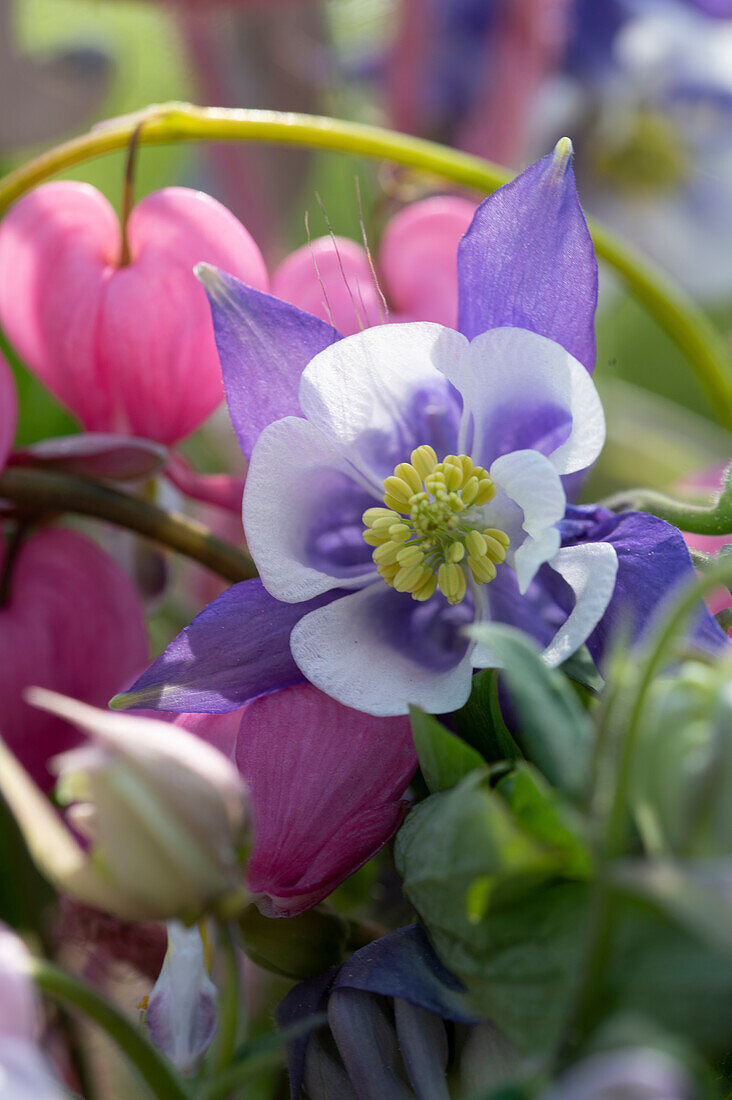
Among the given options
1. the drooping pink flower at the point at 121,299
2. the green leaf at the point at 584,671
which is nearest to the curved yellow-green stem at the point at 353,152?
the drooping pink flower at the point at 121,299

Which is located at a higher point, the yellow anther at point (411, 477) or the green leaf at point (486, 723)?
the yellow anther at point (411, 477)

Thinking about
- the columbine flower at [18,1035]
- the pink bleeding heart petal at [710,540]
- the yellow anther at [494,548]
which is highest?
the yellow anther at [494,548]

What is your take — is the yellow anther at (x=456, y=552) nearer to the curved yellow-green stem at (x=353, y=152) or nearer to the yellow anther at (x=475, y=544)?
the yellow anther at (x=475, y=544)

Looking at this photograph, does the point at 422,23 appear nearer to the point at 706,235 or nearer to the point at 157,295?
the point at 706,235

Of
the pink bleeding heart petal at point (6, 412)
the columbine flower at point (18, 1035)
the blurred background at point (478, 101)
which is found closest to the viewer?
the columbine flower at point (18, 1035)

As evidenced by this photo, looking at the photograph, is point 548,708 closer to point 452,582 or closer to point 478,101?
point 452,582

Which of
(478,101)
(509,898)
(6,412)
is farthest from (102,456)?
(478,101)

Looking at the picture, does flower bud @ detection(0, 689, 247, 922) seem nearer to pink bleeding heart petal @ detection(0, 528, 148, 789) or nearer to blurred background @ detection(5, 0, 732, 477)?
pink bleeding heart petal @ detection(0, 528, 148, 789)
